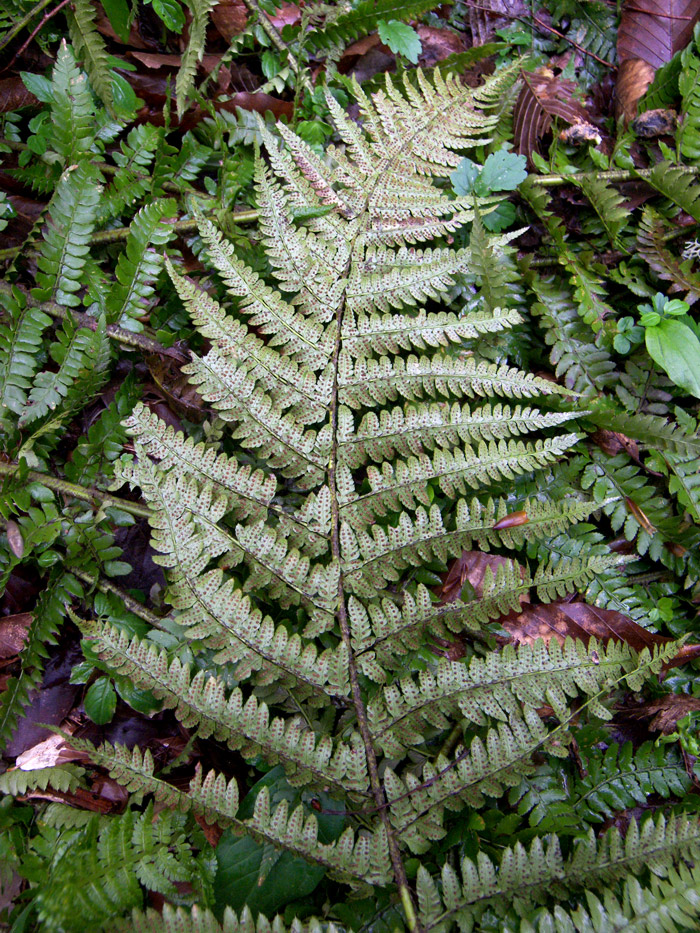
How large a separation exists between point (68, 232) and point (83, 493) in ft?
3.43

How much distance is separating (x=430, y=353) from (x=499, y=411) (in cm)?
63

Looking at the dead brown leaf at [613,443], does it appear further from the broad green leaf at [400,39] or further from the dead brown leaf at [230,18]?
the dead brown leaf at [230,18]

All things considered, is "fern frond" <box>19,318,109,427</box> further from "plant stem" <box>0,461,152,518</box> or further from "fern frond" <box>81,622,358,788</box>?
"fern frond" <box>81,622,358,788</box>

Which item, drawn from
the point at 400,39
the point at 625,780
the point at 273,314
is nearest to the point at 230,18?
the point at 400,39

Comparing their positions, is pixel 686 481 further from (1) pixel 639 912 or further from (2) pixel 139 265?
(2) pixel 139 265

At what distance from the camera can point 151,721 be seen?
227 centimetres

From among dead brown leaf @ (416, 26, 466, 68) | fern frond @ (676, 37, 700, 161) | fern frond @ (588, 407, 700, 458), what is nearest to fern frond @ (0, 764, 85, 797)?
fern frond @ (588, 407, 700, 458)

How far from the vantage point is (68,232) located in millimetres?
2342

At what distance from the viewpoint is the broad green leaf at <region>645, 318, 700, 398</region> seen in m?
2.64

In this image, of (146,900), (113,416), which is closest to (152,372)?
(113,416)

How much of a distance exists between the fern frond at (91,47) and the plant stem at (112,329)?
0.99 m

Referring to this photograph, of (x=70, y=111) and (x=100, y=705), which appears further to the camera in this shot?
(x=70, y=111)

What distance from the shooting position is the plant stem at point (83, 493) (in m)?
2.27

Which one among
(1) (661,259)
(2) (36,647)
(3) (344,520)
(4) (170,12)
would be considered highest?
(4) (170,12)
